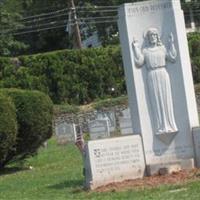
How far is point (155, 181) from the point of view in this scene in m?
13.4

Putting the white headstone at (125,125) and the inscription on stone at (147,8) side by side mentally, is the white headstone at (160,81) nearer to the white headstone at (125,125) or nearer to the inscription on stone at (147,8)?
the inscription on stone at (147,8)

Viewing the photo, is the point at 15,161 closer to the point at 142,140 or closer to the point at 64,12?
the point at 142,140

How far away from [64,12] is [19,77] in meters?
22.0

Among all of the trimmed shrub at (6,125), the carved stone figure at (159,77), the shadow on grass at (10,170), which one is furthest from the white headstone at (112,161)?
the shadow on grass at (10,170)

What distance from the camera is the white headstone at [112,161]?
13.8 meters

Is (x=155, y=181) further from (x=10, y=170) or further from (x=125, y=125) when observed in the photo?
(x=125, y=125)

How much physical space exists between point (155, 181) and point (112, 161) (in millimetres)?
942

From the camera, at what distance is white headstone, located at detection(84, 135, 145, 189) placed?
45.4ft

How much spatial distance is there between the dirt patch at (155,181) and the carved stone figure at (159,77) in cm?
86

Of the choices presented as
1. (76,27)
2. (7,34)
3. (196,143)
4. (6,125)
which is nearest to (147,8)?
(196,143)

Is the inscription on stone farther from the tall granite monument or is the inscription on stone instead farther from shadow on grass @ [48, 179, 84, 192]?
shadow on grass @ [48, 179, 84, 192]

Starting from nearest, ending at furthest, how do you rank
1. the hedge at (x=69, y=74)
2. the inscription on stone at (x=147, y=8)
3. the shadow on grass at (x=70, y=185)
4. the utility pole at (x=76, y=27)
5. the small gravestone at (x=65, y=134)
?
the shadow on grass at (x=70, y=185)
the inscription on stone at (x=147, y=8)
the small gravestone at (x=65, y=134)
the hedge at (x=69, y=74)
the utility pole at (x=76, y=27)

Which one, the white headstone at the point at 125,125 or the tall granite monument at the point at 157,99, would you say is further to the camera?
the white headstone at the point at 125,125

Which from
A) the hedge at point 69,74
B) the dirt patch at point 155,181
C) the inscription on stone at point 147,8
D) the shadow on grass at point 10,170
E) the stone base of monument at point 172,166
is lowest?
the dirt patch at point 155,181
